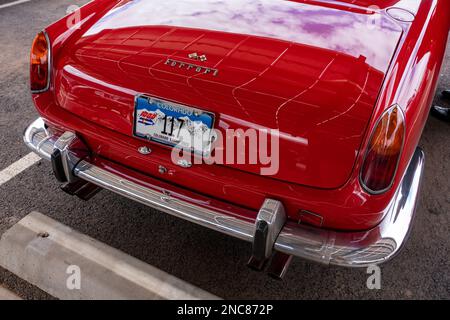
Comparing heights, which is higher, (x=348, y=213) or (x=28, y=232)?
(x=348, y=213)

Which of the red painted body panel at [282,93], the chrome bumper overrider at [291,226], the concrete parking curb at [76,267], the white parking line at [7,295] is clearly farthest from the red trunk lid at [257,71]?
the white parking line at [7,295]

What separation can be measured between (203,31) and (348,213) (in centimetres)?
107

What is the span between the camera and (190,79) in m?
1.77

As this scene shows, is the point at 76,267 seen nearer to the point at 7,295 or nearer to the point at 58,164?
the point at 7,295

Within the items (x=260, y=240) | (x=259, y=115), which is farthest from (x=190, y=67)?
(x=260, y=240)

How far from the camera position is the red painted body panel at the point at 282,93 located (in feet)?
5.39

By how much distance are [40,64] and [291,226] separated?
1.52 meters

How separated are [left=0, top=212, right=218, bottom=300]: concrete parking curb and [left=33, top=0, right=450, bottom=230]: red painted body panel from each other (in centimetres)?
49

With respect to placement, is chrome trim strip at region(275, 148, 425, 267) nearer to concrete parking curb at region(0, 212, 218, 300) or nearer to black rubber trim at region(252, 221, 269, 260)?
black rubber trim at region(252, 221, 269, 260)

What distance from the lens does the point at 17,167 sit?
2.94m

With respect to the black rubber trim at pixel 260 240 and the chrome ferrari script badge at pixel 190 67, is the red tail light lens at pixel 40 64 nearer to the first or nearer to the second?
the chrome ferrari script badge at pixel 190 67

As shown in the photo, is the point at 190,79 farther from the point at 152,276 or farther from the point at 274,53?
the point at 152,276

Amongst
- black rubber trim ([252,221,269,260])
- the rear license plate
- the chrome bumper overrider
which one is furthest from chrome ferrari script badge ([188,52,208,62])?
black rubber trim ([252,221,269,260])

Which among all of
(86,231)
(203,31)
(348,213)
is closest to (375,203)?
(348,213)
